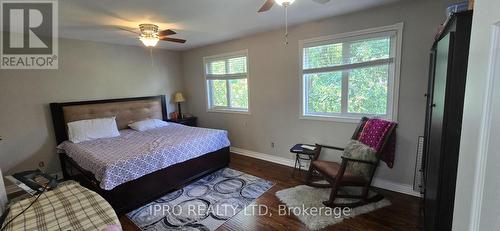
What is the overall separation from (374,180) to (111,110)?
448 centimetres

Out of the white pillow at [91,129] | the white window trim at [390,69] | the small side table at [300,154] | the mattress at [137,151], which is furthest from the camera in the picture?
the white pillow at [91,129]

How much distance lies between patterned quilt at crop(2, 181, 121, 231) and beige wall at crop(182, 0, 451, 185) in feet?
9.07

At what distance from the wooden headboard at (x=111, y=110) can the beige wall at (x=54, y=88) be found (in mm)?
108

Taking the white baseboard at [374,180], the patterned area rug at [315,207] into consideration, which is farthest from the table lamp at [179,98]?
the patterned area rug at [315,207]

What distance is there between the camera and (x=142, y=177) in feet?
8.44

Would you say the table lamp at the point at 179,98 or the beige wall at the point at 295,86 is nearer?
the beige wall at the point at 295,86

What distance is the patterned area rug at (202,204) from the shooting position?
2268mm

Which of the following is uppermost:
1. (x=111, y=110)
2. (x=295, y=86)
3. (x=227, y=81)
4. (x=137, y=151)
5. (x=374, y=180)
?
(x=227, y=81)

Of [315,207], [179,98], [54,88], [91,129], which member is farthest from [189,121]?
[315,207]

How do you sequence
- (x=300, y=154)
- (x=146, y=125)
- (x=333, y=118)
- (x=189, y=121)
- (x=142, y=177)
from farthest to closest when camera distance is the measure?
(x=189, y=121) → (x=146, y=125) → (x=300, y=154) → (x=333, y=118) → (x=142, y=177)

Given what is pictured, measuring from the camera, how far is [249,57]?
156 inches

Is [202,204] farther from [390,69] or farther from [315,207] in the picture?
[390,69]

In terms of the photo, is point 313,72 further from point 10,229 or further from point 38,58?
point 38,58

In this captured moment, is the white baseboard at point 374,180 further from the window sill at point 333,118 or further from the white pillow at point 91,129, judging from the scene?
the white pillow at point 91,129
